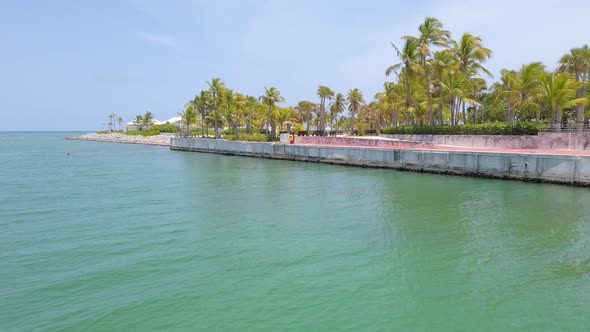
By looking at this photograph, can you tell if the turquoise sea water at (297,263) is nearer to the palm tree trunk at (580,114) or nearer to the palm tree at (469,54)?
the palm tree trunk at (580,114)

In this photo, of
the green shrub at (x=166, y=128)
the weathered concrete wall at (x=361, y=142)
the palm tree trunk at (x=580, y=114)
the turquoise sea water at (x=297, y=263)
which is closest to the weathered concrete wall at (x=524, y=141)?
the palm tree trunk at (x=580, y=114)

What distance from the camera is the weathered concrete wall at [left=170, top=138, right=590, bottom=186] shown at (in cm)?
2486

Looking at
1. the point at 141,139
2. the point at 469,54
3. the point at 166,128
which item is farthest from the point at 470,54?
the point at 166,128

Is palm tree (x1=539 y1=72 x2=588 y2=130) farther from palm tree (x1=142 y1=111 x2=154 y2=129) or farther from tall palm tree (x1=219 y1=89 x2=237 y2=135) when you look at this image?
palm tree (x1=142 y1=111 x2=154 y2=129)

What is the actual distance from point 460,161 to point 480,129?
7.36 meters

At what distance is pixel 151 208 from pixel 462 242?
45.7 feet

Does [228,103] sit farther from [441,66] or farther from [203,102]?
[441,66]

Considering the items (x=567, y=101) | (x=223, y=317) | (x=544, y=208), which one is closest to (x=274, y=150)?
(x=567, y=101)

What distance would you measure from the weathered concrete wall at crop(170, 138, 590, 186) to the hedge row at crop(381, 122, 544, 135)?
21.2ft

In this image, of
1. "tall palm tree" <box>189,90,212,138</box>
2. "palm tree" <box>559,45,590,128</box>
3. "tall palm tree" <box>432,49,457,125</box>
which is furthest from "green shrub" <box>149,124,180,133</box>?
"palm tree" <box>559,45,590,128</box>

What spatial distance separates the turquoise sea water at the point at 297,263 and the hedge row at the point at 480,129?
38.9 ft

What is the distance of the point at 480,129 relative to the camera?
35.9 m

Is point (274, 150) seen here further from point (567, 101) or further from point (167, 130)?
point (167, 130)

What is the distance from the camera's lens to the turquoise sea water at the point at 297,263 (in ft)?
26.4
